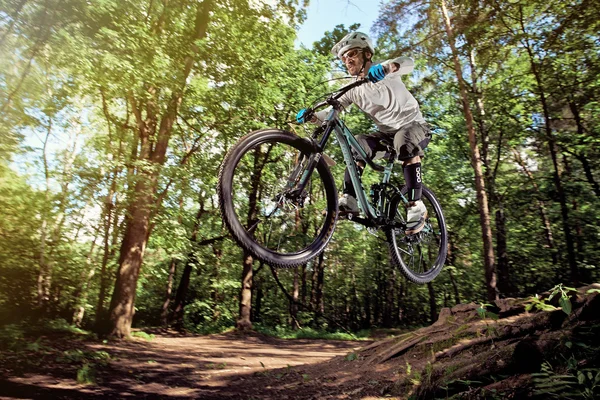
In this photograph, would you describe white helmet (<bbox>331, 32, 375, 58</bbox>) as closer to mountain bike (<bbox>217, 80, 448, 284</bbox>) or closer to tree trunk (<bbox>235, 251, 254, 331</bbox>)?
mountain bike (<bbox>217, 80, 448, 284</bbox>)

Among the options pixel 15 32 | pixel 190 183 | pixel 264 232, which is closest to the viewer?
pixel 264 232

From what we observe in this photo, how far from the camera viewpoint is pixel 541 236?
597 inches

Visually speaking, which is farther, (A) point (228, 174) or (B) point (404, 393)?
(B) point (404, 393)

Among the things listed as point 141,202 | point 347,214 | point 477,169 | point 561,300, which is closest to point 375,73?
point 347,214

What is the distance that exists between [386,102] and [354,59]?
1.74 feet

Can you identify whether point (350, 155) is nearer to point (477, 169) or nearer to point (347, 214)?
point (347, 214)

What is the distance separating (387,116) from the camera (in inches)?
123

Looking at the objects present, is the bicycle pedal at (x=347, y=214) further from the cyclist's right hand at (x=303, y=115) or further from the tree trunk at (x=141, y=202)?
the tree trunk at (x=141, y=202)

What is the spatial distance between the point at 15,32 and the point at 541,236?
61.9ft

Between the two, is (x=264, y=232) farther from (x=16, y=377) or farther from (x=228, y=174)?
(x=16, y=377)

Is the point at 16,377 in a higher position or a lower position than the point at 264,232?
lower

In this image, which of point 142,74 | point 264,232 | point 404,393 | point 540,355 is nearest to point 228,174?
point 264,232

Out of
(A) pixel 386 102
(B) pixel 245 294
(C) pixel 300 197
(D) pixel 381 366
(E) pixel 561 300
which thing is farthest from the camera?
(B) pixel 245 294

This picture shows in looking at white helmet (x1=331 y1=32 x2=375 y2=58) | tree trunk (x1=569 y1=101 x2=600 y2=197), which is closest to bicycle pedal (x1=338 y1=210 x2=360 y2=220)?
white helmet (x1=331 y1=32 x2=375 y2=58)
